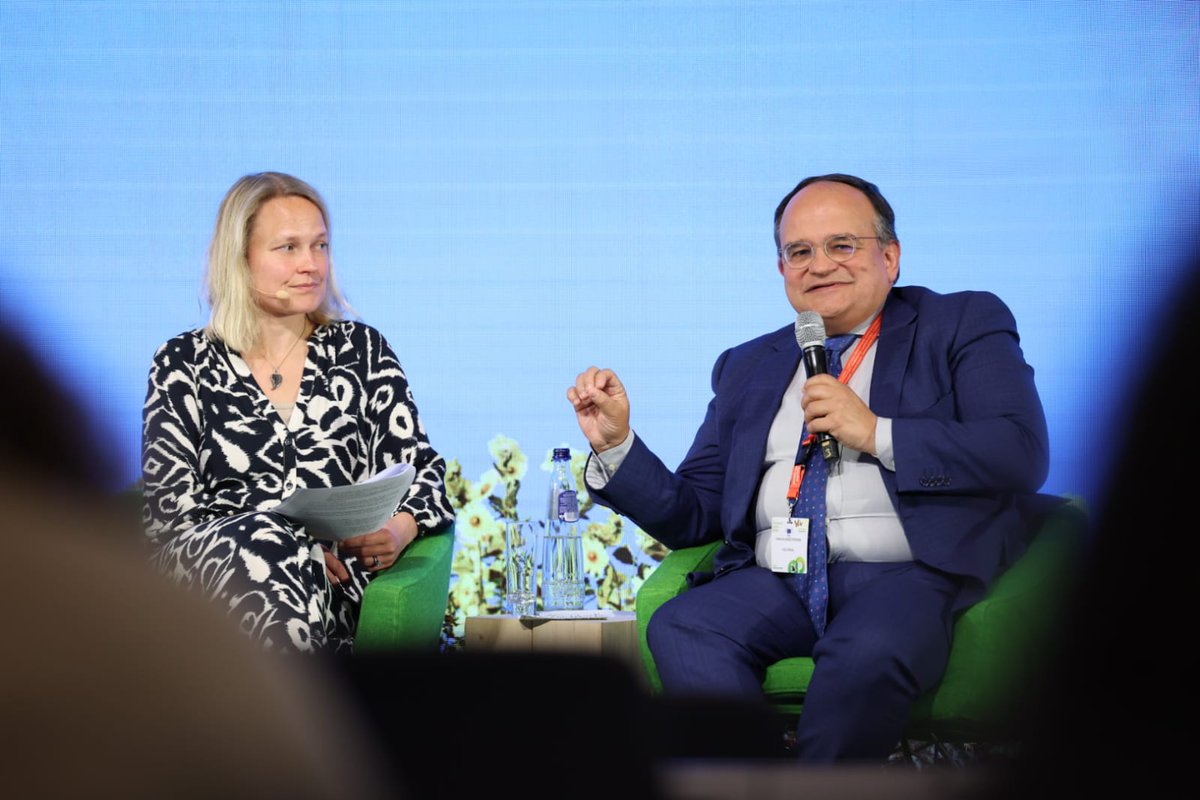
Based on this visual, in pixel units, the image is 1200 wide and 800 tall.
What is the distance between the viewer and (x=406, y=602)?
8.64ft

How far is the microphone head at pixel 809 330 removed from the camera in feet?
8.17

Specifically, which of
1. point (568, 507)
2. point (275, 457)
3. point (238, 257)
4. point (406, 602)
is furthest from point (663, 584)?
point (238, 257)

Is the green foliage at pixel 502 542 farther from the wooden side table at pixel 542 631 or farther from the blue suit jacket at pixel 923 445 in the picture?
the blue suit jacket at pixel 923 445

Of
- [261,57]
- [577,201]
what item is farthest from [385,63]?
[577,201]

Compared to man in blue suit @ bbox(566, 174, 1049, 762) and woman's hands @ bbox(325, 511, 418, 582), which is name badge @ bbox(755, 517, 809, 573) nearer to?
man in blue suit @ bbox(566, 174, 1049, 762)

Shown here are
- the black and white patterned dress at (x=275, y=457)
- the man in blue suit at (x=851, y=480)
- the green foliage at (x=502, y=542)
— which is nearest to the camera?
the man in blue suit at (x=851, y=480)

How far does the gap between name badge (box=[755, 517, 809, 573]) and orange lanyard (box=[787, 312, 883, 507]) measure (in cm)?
6

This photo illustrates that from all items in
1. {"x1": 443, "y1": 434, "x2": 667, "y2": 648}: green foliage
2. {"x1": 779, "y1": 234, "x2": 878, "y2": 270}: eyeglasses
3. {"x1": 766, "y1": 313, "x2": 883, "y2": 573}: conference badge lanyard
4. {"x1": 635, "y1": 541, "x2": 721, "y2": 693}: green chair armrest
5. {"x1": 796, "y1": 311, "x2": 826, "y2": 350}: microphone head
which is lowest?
{"x1": 443, "y1": 434, "x2": 667, "y2": 648}: green foliage

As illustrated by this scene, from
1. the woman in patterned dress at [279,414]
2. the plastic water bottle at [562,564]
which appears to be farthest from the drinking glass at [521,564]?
the woman in patterned dress at [279,414]

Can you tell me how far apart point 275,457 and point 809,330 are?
1.27 metres

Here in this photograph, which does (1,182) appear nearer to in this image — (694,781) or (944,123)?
(944,123)

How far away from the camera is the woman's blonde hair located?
9.78 feet

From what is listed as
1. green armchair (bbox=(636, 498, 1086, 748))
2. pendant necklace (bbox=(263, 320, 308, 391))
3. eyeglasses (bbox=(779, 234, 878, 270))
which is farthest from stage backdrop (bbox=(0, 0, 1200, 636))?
green armchair (bbox=(636, 498, 1086, 748))

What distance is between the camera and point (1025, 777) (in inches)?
14.7
